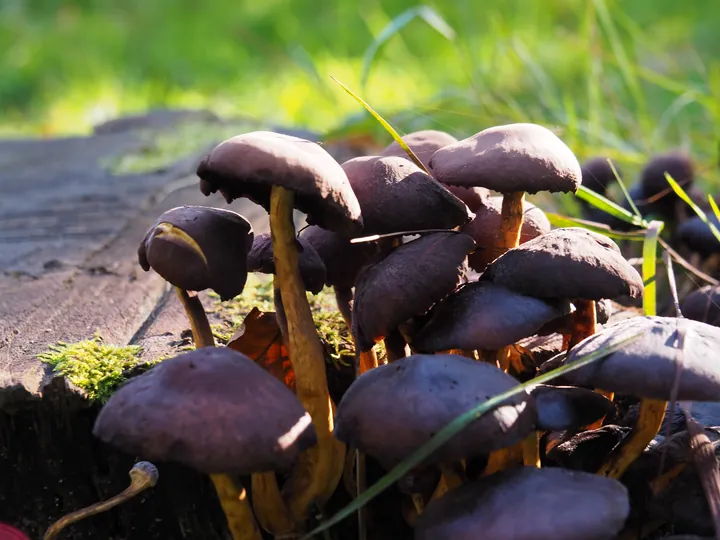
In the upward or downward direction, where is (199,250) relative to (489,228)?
upward

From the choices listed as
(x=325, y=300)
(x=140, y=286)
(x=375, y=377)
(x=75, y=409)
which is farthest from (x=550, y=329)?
(x=140, y=286)

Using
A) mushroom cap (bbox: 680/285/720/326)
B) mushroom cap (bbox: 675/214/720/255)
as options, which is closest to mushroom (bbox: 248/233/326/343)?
mushroom cap (bbox: 680/285/720/326)

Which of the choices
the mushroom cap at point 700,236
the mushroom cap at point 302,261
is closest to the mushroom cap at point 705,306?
the mushroom cap at point 700,236

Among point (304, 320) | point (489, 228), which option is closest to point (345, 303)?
point (304, 320)

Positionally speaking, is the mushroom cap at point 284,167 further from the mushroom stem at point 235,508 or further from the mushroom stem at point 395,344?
the mushroom stem at point 235,508

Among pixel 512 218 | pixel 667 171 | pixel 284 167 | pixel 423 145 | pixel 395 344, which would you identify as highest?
pixel 284 167

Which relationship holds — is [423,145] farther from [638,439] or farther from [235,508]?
[235,508]

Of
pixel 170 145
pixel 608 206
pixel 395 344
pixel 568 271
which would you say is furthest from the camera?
pixel 170 145
